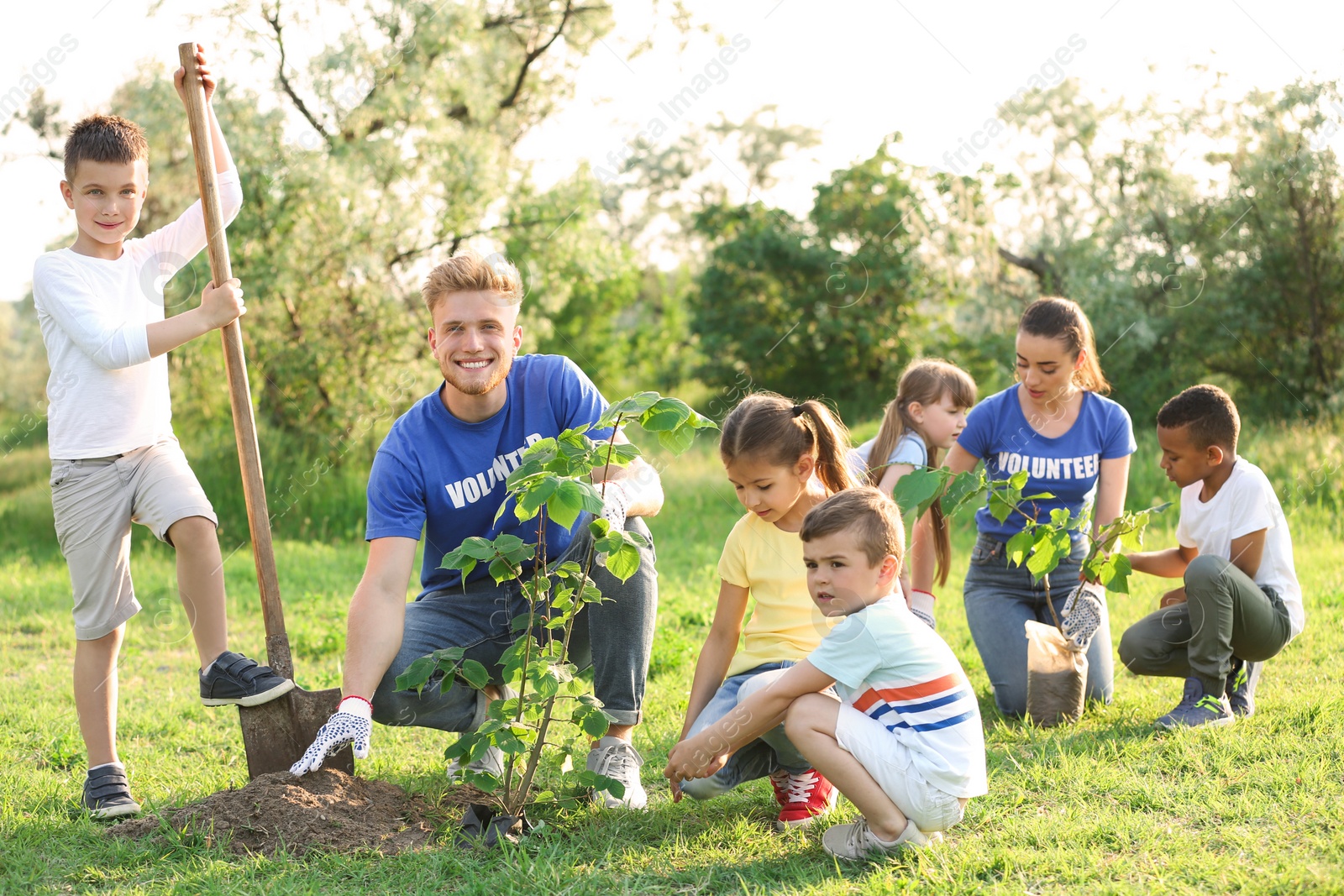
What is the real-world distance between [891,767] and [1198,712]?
1603 mm

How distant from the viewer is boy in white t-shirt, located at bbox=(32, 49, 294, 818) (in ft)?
10.4

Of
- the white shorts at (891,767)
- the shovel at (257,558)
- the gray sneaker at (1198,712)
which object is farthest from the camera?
the gray sneaker at (1198,712)

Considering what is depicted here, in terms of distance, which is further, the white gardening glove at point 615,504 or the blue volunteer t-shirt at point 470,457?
the blue volunteer t-shirt at point 470,457

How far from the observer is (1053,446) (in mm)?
4137

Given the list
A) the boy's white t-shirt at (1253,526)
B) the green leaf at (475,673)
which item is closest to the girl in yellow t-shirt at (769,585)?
the green leaf at (475,673)

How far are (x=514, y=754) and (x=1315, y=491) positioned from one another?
6.72 m

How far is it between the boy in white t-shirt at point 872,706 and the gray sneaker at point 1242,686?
5.21 feet

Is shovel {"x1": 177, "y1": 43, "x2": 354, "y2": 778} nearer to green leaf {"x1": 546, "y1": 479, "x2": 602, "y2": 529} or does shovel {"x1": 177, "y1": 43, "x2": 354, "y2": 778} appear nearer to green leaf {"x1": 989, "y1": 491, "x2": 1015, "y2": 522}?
green leaf {"x1": 546, "y1": 479, "x2": 602, "y2": 529}

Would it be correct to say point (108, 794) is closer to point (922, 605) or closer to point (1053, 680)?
point (922, 605)

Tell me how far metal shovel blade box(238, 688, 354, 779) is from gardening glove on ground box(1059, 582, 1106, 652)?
2518 millimetres

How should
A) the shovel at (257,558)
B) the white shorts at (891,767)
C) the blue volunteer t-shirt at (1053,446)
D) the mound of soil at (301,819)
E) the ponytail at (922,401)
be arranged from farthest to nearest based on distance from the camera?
the ponytail at (922,401), the blue volunteer t-shirt at (1053,446), the shovel at (257,558), the mound of soil at (301,819), the white shorts at (891,767)

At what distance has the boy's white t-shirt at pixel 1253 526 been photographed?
367 cm

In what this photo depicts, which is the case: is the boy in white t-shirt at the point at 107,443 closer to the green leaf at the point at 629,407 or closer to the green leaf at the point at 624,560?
the green leaf at the point at 624,560

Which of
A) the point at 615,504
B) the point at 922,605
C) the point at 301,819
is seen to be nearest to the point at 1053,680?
the point at 922,605
